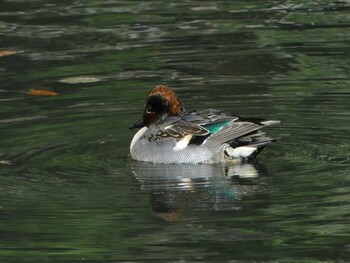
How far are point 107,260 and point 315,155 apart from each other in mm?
3059

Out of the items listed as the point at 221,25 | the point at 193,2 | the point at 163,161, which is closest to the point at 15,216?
the point at 163,161

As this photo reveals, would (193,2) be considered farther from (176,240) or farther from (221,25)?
(176,240)

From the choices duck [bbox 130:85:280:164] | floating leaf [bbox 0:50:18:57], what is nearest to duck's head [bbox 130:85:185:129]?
duck [bbox 130:85:280:164]

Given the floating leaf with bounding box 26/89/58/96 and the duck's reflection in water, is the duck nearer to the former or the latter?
the duck's reflection in water

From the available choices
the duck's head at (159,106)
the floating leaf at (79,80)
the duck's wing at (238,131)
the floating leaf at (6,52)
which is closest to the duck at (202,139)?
the duck's wing at (238,131)

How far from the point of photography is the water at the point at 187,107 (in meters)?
9.27

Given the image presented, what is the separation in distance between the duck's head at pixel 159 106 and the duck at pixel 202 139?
138mm

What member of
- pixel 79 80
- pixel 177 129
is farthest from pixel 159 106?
pixel 79 80

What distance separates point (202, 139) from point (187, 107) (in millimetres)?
2080

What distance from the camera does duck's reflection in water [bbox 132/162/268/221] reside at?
396 inches

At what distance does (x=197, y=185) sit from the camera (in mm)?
10711

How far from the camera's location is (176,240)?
918 centimetres

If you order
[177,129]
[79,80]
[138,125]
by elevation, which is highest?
[177,129]

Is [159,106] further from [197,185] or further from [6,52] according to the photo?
[6,52]
